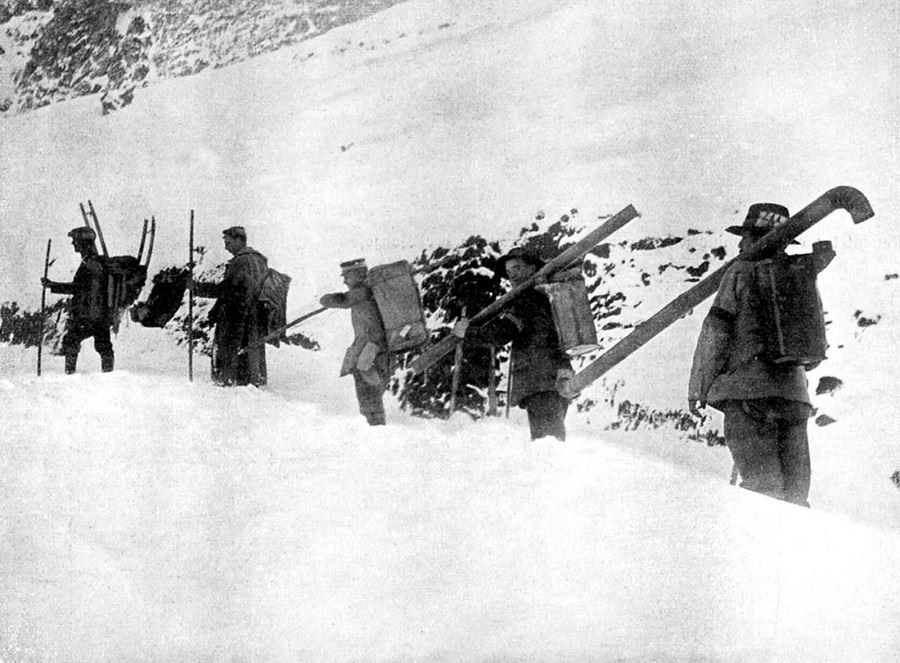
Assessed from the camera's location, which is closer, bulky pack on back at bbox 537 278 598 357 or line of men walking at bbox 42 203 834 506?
line of men walking at bbox 42 203 834 506

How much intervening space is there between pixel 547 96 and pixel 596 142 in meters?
1.53

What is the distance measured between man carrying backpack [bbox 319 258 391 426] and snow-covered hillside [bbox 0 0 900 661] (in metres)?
0.23

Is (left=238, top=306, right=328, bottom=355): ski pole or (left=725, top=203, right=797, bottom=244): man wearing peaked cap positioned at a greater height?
(left=238, top=306, right=328, bottom=355): ski pole

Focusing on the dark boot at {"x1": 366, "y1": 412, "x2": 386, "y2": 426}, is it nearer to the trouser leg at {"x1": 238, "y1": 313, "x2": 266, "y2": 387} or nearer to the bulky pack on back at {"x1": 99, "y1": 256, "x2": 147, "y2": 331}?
the trouser leg at {"x1": 238, "y1": 313, "x2": 266, "y2": 387}

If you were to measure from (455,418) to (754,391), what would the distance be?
355 cm

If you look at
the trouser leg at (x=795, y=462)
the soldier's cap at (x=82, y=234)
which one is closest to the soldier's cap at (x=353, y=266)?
the soldier's cap at (x=82, y=234)

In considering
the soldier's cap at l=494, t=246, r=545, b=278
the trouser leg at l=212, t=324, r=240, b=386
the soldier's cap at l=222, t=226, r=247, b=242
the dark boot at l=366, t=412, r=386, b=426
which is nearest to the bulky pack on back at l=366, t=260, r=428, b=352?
the dark boot at l=366, t=412, r=386, b=426

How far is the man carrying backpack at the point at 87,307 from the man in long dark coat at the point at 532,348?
4.21 m

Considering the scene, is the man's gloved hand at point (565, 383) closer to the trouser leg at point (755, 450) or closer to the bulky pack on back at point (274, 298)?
the trouser leg at point (755, 450)

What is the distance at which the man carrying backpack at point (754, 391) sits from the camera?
599cm

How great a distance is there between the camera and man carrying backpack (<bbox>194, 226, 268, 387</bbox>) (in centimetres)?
1016

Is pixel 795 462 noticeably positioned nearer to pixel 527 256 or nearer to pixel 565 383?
pixel 565 383

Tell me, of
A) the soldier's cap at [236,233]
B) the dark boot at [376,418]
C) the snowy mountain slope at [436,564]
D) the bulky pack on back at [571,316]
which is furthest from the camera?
the soldier's cap at [236,233]

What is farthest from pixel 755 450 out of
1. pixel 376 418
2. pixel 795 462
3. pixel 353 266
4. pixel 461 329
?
pixel 353 266
